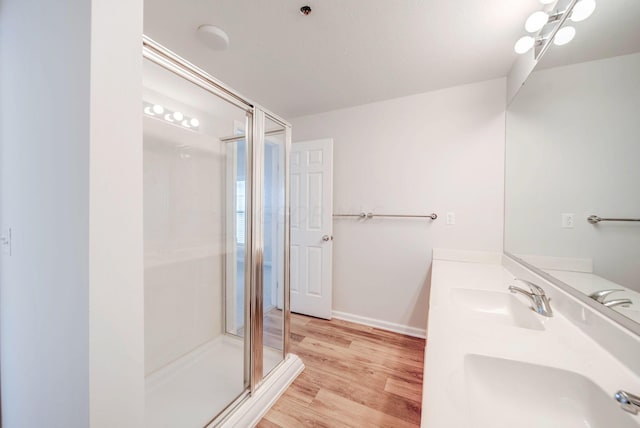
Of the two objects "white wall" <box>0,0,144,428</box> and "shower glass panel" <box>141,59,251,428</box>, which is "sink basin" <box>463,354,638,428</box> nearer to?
"white wall" <box>0,0,144,428</box>

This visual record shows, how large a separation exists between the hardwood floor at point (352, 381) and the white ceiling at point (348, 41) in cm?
225

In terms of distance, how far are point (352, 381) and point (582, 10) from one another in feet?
7.53

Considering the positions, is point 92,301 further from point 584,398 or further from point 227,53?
point 227,53

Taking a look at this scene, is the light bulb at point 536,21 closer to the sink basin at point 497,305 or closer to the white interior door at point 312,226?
the sink basin at point 497,305

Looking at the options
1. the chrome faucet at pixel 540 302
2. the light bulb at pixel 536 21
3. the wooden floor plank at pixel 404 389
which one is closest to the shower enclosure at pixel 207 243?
the wooden floor plank at pixel 404 389

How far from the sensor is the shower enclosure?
4.58 feet

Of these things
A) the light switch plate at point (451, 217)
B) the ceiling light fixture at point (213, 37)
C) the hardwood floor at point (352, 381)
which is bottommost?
the hardwood floor at point (352, 381)

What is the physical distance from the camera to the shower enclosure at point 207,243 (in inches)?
54.9

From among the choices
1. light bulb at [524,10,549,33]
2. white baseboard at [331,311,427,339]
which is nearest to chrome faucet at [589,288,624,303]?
light bulb at [524,10,549,33]

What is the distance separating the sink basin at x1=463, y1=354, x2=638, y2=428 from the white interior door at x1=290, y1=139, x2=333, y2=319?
6.16ft

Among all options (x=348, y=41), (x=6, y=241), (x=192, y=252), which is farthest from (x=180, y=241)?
(x=348, y=41)

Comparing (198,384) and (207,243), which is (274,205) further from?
(198,384)

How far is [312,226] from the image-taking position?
2574 millimetres

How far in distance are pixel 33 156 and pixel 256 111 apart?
97cm
